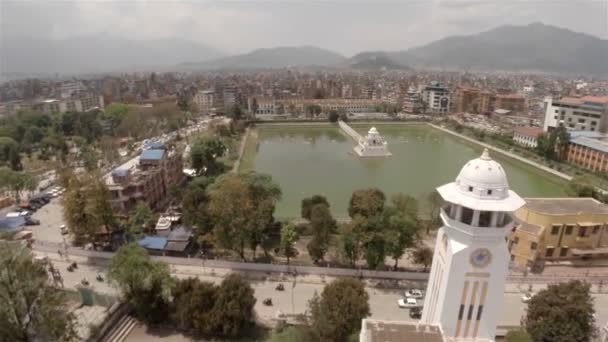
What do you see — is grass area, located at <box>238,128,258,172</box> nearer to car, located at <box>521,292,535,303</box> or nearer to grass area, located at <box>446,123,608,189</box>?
car, located at <box>521,292,535,303</box>

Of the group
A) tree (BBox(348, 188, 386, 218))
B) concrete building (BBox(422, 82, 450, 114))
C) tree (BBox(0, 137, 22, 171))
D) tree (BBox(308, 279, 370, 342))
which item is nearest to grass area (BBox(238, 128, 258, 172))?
tree (BBox(348, 188, 386, 218))

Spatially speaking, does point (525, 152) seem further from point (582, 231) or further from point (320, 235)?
point (320, 235)

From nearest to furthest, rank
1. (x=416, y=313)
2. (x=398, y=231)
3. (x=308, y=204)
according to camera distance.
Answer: (x=416, y=313)
(x=398, y=231)
(x=308, y=204)

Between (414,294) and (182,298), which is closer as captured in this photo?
(182,298)

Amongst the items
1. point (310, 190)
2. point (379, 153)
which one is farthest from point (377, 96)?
point (310, 190)

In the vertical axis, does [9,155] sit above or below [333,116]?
below

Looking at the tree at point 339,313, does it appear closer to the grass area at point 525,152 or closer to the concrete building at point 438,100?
the grass area at point 525,152

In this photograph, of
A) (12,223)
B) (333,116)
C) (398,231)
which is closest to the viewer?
(398,231)

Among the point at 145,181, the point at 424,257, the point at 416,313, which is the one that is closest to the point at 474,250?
the point at 416,313
